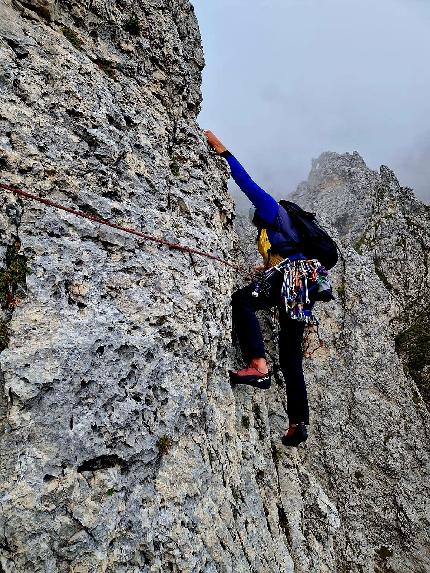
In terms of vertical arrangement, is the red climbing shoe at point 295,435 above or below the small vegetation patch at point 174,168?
below

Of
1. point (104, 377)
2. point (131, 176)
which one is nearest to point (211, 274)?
point (131, 176)

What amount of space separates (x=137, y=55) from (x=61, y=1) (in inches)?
79.8

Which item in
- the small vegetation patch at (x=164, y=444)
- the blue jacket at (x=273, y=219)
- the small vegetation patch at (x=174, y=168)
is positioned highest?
the small vegetation patch at (x=174, y=168)

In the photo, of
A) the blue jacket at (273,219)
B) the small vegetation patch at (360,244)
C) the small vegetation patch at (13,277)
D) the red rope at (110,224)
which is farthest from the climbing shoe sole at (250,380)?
the small vegetation patch at (360,244)

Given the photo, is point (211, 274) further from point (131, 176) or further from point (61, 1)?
point (61, 1)

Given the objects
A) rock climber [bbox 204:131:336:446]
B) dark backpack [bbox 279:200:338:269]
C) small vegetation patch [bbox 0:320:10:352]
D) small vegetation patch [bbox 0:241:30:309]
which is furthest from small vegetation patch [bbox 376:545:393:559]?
small vegetation patch [bbox 0:241:30:309]

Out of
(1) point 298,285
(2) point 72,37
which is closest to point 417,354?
(1) point 298,285

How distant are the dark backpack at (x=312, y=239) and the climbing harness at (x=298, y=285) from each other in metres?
0.29

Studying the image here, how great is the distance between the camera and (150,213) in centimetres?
828

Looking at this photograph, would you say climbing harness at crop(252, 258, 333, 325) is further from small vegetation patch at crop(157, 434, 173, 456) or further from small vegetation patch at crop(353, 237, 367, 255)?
small vegetation patch at crop(353, 237, 367, 255)

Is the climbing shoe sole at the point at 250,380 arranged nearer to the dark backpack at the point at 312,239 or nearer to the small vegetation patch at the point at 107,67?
the dark backpack at the point at 312,239

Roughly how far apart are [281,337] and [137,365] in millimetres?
4827

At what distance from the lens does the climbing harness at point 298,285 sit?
31.3 feet

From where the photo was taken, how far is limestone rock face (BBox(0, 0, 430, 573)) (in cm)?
543
